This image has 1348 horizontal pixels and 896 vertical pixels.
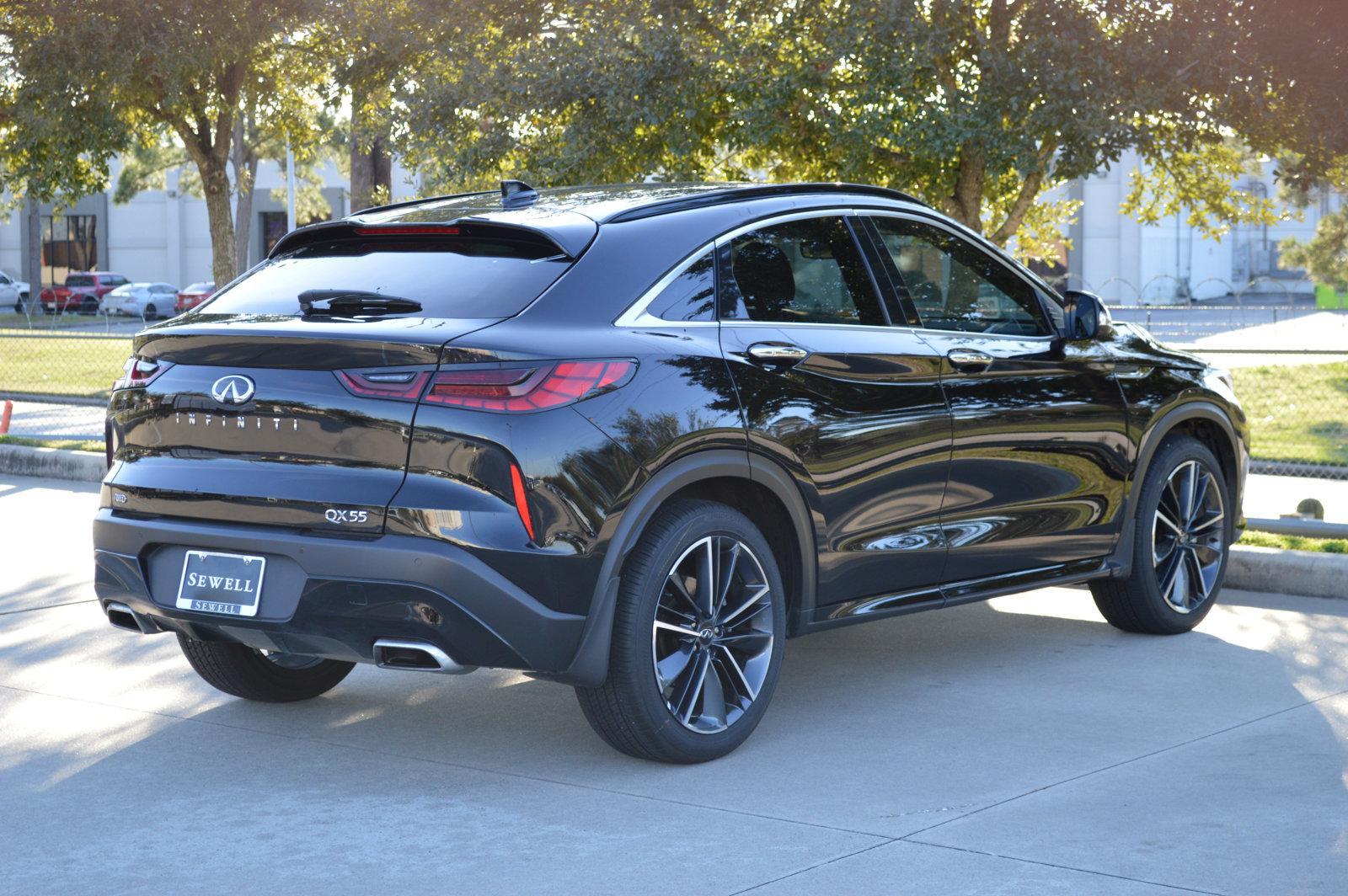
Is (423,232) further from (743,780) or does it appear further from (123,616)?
(743,780)

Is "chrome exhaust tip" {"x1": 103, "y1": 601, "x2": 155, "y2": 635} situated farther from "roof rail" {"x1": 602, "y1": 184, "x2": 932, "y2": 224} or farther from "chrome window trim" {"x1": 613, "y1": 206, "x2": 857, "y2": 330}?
"roof rail" {"x1": 602, "y1": 184, "x2": 932, "y2": 224}

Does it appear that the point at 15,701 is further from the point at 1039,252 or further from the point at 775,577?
the point at 1039,252

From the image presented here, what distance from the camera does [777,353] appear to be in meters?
5.39

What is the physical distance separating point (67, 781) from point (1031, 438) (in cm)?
356

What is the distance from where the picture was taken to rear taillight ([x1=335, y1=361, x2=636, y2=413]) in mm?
4668

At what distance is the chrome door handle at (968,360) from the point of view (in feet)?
19.9

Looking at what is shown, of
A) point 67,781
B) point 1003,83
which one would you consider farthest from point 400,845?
point 1003,83

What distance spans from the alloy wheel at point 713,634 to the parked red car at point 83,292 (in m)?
58.9

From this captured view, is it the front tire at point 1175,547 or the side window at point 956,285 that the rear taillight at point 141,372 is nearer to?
the side window at point 956,285

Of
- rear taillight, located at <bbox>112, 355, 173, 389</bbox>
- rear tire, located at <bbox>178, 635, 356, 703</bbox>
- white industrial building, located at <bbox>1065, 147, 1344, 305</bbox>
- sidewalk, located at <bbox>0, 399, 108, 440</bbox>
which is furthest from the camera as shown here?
white industrial building, located at <bbox>1065, 147, 1344, 305</bbox>

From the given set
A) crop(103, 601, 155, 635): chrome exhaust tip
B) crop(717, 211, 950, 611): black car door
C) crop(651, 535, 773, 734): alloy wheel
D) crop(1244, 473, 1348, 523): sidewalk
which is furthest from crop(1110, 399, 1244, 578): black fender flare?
crop(103, 601, 155, 635): chrome exhaust tip

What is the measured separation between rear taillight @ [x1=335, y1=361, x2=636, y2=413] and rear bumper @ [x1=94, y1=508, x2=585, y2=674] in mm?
401

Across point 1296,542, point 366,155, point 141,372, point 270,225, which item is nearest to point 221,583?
point 141,372

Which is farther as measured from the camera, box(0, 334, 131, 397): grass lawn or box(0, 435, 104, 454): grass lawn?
box(0, 334, 131, 397): grass lawn
